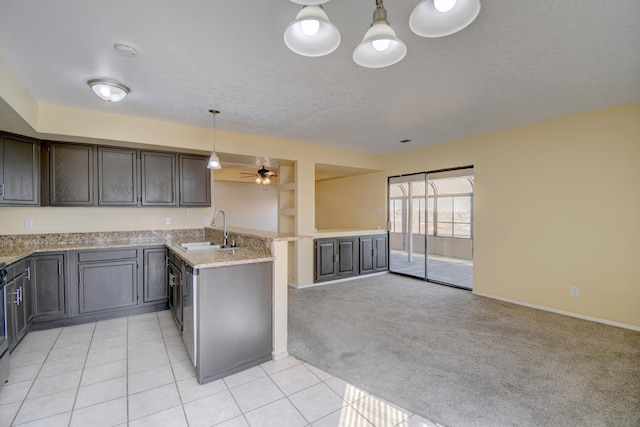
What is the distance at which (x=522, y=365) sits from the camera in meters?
2.43

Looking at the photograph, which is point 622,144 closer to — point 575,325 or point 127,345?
point 575,325

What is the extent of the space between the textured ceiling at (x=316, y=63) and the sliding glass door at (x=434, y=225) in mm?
1476

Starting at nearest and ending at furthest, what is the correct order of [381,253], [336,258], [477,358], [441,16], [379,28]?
[441,16] → [379,28] → [477,358] → [336,258] → [381,253]

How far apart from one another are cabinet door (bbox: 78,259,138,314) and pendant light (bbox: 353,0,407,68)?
3629mm

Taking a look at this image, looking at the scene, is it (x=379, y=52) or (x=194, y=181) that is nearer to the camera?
(x=379, y=52)

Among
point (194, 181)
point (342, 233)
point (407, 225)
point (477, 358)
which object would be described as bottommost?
point (477, 358)

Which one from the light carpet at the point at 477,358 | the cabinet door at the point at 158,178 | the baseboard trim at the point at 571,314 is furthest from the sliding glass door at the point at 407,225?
the cabinet door at the point at 158,178

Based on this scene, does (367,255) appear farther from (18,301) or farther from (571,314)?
(18,301)

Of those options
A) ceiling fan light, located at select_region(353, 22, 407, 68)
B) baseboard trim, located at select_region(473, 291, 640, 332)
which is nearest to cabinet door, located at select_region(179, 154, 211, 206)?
ceiling fan light, located at select_region(353, 22, 407, 68)

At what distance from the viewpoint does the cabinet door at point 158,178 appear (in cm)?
388

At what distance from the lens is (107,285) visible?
3453 mm

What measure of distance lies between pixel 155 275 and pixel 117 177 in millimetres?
1379

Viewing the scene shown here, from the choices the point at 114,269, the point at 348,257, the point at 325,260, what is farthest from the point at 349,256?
the point at 114,269

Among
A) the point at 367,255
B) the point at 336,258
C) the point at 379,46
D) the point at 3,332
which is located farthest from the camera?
the point at 367,255
